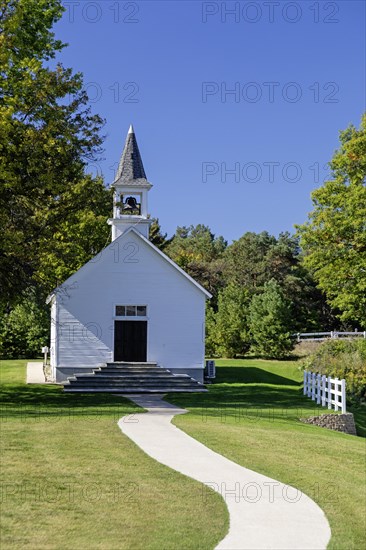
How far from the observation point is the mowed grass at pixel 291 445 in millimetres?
8870

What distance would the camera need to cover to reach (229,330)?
53219 millimetres

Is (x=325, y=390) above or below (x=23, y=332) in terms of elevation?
below

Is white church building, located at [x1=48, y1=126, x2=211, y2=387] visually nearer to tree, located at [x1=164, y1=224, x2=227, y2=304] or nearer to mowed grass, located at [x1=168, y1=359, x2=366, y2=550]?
mowed grass, located at [x1=168, y1=359, x2=366, y2=550]

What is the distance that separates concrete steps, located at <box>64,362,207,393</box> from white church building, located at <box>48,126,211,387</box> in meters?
0.40

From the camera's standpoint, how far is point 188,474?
1017 centimetres

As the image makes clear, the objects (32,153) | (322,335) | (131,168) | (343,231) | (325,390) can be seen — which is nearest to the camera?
(32,153)

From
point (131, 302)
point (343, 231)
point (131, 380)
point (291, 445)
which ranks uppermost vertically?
point (343, 231)

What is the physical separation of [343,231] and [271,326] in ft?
63.2

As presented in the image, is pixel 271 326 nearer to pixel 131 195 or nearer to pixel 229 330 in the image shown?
pixel 229 330

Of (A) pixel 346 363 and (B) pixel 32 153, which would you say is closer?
(B) pixel 32 153

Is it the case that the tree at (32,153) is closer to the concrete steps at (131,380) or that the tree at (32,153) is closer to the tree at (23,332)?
the concrete steps at (131,380)

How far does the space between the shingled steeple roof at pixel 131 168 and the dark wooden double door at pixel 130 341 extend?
22.7 ft

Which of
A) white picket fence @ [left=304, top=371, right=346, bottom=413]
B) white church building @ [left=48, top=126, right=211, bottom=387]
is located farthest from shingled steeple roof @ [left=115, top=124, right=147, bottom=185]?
white picket fence @ [left=304, top=371, right=346, bottom=413]

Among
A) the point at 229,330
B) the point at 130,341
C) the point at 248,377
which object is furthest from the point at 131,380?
the point at 229,330
